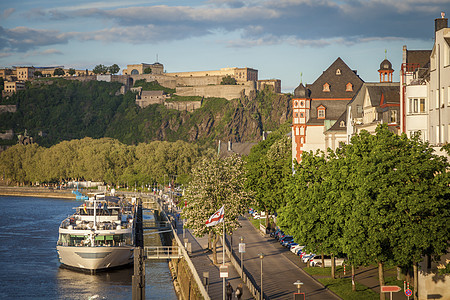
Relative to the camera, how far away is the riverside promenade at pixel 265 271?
4997 centimetres

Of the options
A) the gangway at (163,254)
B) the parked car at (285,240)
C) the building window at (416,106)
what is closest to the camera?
the building window at (416,106)

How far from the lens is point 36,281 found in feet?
240

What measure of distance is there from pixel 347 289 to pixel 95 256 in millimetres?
33959

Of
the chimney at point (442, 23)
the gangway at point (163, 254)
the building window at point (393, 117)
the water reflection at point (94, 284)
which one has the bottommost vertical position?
the water reflection at point (94, 284)

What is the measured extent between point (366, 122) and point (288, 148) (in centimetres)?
5097

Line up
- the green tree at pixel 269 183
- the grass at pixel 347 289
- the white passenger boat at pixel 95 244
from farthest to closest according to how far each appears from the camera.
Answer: the green tree at pixel 269 183, the white passenger boat at pixel 95 244, the grass at pixel 347 289

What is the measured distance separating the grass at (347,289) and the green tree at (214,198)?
13.5 meters

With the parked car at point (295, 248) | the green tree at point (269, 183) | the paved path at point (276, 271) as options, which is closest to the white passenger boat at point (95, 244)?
the paved path at point (276, 271)

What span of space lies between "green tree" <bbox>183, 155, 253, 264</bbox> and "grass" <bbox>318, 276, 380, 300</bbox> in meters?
13.5

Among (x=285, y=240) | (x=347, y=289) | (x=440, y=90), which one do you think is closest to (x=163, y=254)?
(x=285, y=240)

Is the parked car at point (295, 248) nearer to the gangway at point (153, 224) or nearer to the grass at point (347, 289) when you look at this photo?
the grass at point (347, 289)

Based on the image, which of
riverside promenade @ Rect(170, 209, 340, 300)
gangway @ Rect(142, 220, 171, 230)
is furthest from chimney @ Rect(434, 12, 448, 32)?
gangway @ Rect(142, 220, 171, 230)

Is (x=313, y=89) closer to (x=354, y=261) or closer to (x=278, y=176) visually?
(x=278, y=176)

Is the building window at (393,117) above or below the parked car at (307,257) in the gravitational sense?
above
